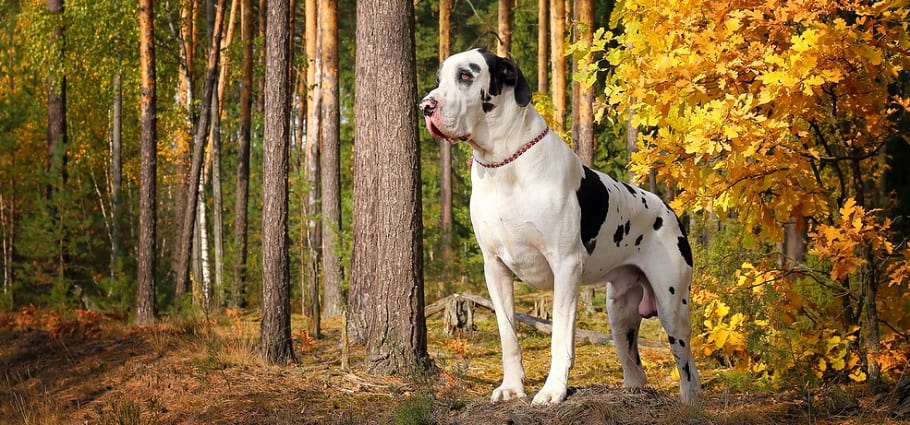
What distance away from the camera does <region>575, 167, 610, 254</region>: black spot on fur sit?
473 centimetres

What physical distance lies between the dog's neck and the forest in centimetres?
94

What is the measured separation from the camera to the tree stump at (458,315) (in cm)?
1248

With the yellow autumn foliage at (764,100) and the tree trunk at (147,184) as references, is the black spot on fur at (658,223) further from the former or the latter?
the tree trunk at (147,184)

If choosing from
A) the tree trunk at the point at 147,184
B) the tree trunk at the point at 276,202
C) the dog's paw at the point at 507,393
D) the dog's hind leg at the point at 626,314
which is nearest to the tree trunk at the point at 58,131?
the tree trunk at the point at 147,184

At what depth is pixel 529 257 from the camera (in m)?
4.66

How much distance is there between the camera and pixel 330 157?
1550 cm

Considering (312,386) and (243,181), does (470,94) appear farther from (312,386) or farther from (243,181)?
(243,181)

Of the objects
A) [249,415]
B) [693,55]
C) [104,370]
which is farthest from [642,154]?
[104,370]

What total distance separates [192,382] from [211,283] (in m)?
10.3

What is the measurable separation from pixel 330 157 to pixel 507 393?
11.0 metres

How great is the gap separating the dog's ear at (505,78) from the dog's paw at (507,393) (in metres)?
1.68

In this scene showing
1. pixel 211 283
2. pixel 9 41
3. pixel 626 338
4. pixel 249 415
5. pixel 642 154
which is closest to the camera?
pixel 626 338

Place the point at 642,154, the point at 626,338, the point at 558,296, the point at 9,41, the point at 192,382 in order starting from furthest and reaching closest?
the point at 9,41 < the point at 192,382 < the point at 642,154 < the point at 626,338 < the point at 558,296

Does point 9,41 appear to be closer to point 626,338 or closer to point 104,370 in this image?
point 104,370
